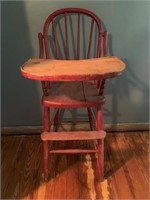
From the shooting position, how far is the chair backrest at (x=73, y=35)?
5.48ft

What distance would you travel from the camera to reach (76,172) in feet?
5.06

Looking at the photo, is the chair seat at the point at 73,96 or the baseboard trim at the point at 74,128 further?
the baseboard trim at the point at 74,128

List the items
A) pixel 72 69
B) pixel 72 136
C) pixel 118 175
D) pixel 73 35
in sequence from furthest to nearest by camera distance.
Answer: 1. pixel 73 35
2. pixel 118 175
3. pixel 72 136
4. pixel 72 69

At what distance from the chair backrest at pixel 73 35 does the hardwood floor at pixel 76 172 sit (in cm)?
64

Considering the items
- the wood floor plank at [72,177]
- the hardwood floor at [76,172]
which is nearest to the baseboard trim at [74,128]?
the hardwood floor at [76,172]

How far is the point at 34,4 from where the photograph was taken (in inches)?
Result: 67.7

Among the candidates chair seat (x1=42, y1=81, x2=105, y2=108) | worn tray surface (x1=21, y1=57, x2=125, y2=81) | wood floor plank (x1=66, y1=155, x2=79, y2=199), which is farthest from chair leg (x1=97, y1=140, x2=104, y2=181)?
worn tray surface (x1=21, y1=57, x2=125, y2=81)

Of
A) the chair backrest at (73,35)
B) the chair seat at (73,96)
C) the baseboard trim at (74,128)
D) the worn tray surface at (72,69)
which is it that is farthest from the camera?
the baseboard trim at (74,128)

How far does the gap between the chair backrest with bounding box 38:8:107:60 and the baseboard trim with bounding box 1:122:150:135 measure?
529mm

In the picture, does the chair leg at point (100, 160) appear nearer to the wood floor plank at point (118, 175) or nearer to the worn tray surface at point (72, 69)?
the wood floor plank at point (118, 175)

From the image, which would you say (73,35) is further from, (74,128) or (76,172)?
(76,172)

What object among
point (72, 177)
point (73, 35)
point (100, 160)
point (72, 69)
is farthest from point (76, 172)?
point (73, 35)

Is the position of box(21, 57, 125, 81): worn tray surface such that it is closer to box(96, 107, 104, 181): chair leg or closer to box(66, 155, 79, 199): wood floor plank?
box(96, 107, 104, 181): chair leg

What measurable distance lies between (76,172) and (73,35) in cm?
91
